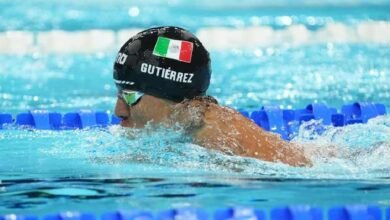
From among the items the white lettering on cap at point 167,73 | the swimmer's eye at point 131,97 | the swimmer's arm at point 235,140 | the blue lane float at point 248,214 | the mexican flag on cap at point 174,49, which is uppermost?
the mexican flag on cap at point 174,49

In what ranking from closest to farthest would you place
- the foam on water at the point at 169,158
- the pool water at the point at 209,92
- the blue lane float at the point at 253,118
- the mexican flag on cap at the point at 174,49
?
the pool water at the point at 209,92 → the foam on water at the point at 169,158 → the mexican flag on cap at the point at 174,49 → the blue lane float at the point at 253,118

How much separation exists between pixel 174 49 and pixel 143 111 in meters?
0.26

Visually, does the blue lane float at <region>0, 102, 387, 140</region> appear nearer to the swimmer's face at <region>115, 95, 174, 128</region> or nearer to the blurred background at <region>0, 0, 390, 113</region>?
the blurred background at <region>0, 0, 390, 113</region>

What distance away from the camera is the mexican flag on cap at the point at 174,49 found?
3818 mm

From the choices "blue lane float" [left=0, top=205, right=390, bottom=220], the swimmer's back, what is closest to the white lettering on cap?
the swimmer's back

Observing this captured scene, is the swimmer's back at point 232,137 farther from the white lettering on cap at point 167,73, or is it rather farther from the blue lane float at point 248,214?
the blue lane float at point 248,214

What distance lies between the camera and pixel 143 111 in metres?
3.83

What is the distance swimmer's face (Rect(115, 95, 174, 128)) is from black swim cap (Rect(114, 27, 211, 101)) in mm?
28

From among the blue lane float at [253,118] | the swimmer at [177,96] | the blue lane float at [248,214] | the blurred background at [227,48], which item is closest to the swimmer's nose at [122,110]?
the swimmer at [177,96]

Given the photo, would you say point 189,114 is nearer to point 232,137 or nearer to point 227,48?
point 232,137

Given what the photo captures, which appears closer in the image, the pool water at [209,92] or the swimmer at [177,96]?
the pool water at [209,92]

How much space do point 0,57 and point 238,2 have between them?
4050 mm

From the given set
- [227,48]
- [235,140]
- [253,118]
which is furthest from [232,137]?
[227,48]

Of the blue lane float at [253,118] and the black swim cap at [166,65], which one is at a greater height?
the black swim cap at [166,65]
